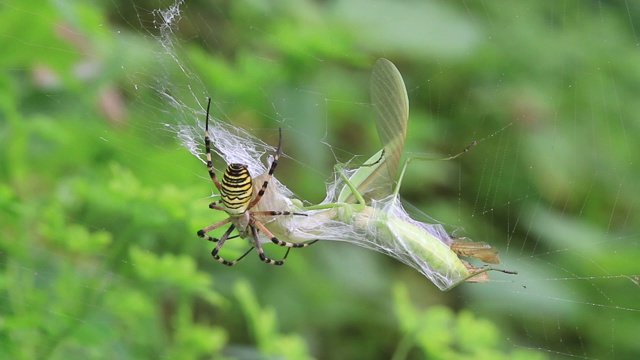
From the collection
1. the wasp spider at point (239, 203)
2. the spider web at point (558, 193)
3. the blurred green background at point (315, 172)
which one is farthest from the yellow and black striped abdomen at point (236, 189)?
the spider web at point (558, 193)

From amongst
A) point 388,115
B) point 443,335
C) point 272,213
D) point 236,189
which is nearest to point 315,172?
point 443,335

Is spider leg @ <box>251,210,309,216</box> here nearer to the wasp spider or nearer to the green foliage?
the wasp spider

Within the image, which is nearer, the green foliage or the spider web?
the green foliage

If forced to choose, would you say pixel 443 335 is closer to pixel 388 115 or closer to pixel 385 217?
pixel 385 217

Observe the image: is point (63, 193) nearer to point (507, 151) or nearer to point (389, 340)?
point (389, 340)

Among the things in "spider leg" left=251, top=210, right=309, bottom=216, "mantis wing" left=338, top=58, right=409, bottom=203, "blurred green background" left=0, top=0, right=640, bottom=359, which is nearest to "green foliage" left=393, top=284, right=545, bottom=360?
"blurred green background" left=0, top=0, right=640, bottom=359
